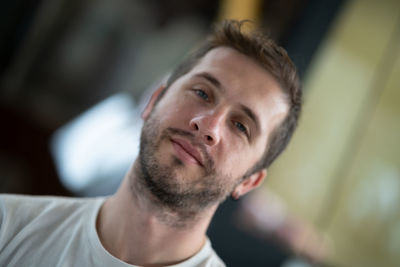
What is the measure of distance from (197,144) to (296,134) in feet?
8.33

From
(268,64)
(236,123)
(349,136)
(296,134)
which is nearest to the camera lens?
(236,123)

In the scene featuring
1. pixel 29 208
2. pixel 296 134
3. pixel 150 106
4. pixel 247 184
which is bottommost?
pixel 296 134

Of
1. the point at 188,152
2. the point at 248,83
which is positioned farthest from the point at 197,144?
the point at 248,83

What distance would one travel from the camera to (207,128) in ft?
3.87

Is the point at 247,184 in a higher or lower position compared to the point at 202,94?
lower

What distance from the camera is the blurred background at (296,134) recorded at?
3289mm

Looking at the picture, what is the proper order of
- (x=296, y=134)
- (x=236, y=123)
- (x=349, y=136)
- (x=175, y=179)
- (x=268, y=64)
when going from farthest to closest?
(x=296, y=134) < (x=349, y=136) < (x=268, y=64) < (x=236, y=123) < (x=175, y=179)

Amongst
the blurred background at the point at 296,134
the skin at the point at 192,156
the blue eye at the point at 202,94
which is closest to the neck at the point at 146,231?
the skin at the point at 192,156

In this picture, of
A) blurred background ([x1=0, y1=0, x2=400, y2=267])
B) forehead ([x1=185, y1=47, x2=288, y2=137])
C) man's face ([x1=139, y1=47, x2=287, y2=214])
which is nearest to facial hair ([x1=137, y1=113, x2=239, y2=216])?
man's face ([x1=139, y1=47, x2=287, y2=214])

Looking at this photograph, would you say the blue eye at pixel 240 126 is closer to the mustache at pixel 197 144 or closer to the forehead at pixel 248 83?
the forehead at pixel 248 83

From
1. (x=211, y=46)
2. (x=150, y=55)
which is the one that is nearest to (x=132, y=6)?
(x=150, y=55)

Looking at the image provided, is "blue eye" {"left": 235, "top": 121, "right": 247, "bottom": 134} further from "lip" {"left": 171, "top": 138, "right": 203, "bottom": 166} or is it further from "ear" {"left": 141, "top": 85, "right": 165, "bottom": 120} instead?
"ear" {"left": 141, "top": 85, "right": 165, "bottom": 120}

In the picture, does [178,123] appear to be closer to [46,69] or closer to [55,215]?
[55,215]

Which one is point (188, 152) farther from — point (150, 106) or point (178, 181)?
point (150, 106)
